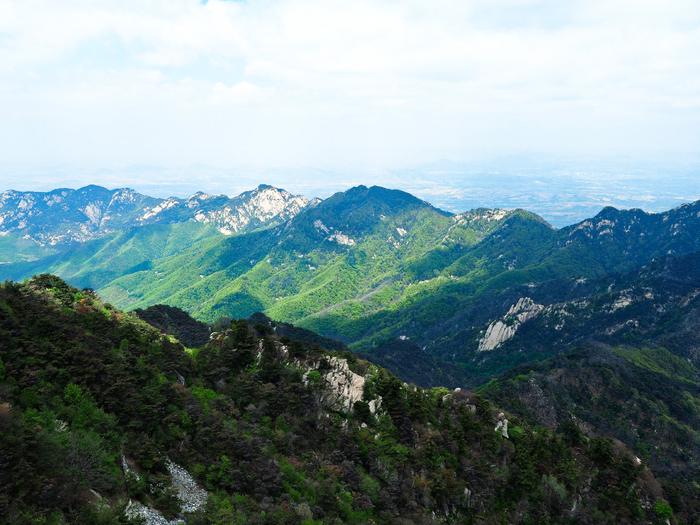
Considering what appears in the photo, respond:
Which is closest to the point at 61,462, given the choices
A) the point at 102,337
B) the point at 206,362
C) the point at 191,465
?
the point at 191,465

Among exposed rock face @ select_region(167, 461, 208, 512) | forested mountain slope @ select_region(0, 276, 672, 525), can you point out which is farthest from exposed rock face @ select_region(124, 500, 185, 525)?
exposed rock face @ select_region(167, 461, 208, 512)

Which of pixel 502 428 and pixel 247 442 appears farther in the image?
pixel 502 428

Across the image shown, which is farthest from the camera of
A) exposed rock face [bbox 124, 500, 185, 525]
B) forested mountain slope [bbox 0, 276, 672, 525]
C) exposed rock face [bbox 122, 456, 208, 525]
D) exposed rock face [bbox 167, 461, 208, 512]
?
exposed rock face [bbox 167, 461, 208, 512]

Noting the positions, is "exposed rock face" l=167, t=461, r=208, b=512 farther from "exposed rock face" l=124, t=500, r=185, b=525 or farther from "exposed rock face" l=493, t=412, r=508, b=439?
"exposed rock face" l=493, t=412, r=508, b=439

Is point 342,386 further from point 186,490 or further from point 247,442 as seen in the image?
point 186,490

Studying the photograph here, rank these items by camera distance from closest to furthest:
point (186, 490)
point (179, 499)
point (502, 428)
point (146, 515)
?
point (146, 515) < point (179, 499) < point (186, 490) < point (502, 428)

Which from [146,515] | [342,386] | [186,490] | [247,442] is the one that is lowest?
[342,386]

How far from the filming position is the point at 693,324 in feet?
600

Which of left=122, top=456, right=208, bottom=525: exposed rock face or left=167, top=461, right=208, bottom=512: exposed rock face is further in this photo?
left=167, top=461, right=208, bottom=512: exposed rock face

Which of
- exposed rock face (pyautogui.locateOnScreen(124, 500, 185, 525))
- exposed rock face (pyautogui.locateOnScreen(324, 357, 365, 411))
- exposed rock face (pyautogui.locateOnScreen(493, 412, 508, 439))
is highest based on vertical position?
exposed rock face (pyautogui.locateOnScreen(124, 500, 185, 525))

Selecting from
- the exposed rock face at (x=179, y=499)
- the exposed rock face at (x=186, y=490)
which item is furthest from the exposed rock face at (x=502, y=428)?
the exposed rock face at (x=179, y=499)

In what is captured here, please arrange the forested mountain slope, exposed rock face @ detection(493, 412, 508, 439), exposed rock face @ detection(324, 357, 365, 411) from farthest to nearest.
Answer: exposed rock face @ detection(493, 412, 508, 439) < exposed rock face @ detection(324, 357, 365, 411) < the forested mountain slope

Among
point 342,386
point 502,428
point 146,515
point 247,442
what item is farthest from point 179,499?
point 502,428

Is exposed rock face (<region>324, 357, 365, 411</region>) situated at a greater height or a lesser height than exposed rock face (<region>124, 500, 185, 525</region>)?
lesser
